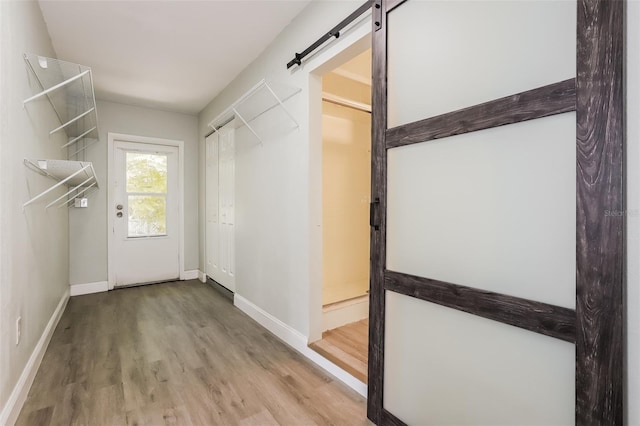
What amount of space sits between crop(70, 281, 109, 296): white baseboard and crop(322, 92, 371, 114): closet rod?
387cm

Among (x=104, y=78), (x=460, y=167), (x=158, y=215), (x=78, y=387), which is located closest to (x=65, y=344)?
(x=78, y=387)

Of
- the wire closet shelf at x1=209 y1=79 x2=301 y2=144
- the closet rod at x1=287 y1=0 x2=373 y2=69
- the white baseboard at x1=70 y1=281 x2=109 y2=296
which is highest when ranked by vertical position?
the closet rod at x1=287 y1=0 x2=373 y2=69

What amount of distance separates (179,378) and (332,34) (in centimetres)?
246

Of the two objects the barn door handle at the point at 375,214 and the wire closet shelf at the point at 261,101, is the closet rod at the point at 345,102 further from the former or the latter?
the barn door handle at the point at 375,214

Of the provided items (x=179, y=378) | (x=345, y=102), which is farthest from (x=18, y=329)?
(x=345, y=102)

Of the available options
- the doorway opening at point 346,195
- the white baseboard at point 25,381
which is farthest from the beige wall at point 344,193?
the white baseboard at point 25,381

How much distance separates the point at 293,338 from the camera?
248cm

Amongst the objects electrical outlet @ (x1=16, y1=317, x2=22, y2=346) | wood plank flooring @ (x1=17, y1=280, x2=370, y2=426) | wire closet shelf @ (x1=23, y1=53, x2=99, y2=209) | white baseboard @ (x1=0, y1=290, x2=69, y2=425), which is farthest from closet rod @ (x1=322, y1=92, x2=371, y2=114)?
white baseboard @ (x1=0, y1=290, x2=69, y2=425)

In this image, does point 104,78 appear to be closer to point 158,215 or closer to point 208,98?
point 208,98

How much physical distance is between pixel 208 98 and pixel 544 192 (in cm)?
416

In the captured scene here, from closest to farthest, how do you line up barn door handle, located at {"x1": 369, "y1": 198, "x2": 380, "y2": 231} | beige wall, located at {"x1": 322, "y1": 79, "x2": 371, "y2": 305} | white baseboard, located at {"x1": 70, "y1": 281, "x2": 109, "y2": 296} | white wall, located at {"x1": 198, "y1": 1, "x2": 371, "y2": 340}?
barn door handle, located at {"x1": 369, "y1": 198, "x2": 380, "y2": 231}, white wall, located at {"x1": 198, "y1": 1, "x2": 371, "y2": 340}, beige wall, located at {"x1": 322, "y1": 79, "x2": 371, "y2": 305}, white baseboard, located at {"x1": 70, "y1": 281, "x2": 109, "y2": 296}

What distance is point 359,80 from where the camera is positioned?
3.17 m

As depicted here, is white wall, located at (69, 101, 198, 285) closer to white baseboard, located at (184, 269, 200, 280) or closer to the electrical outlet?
white baseboard, located at (184, 269, 200, 280)

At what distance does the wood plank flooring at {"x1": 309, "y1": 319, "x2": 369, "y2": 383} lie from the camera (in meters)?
2.01
